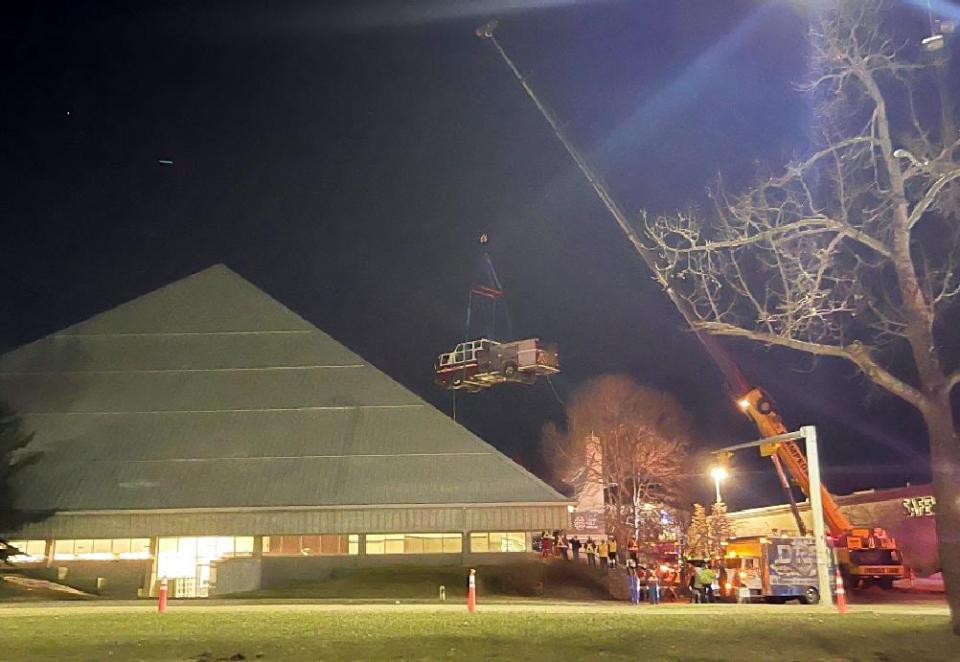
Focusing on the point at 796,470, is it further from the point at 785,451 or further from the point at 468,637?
the point at 468,637

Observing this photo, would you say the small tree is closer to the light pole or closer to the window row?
the window row

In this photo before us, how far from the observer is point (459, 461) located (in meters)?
40.1

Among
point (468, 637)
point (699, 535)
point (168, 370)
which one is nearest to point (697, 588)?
point (468, 637)

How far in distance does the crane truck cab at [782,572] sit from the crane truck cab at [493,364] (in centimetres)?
2192

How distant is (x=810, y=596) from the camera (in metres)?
28.4

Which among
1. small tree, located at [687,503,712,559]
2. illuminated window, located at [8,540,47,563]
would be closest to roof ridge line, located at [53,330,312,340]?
illuminated window, located at [8,540,47,563]

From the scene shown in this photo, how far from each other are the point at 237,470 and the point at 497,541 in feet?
39.2

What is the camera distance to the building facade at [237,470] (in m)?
37.8

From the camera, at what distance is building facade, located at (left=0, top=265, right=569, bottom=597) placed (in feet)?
124

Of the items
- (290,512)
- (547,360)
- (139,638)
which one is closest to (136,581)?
(290,512)

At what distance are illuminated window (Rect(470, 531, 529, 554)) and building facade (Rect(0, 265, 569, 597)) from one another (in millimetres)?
82

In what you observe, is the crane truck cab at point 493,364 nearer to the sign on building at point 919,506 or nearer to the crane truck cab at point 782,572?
the sign on building at point 919,506

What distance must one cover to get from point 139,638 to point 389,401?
29.9 metres

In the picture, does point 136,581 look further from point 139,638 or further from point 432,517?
point 139,638
